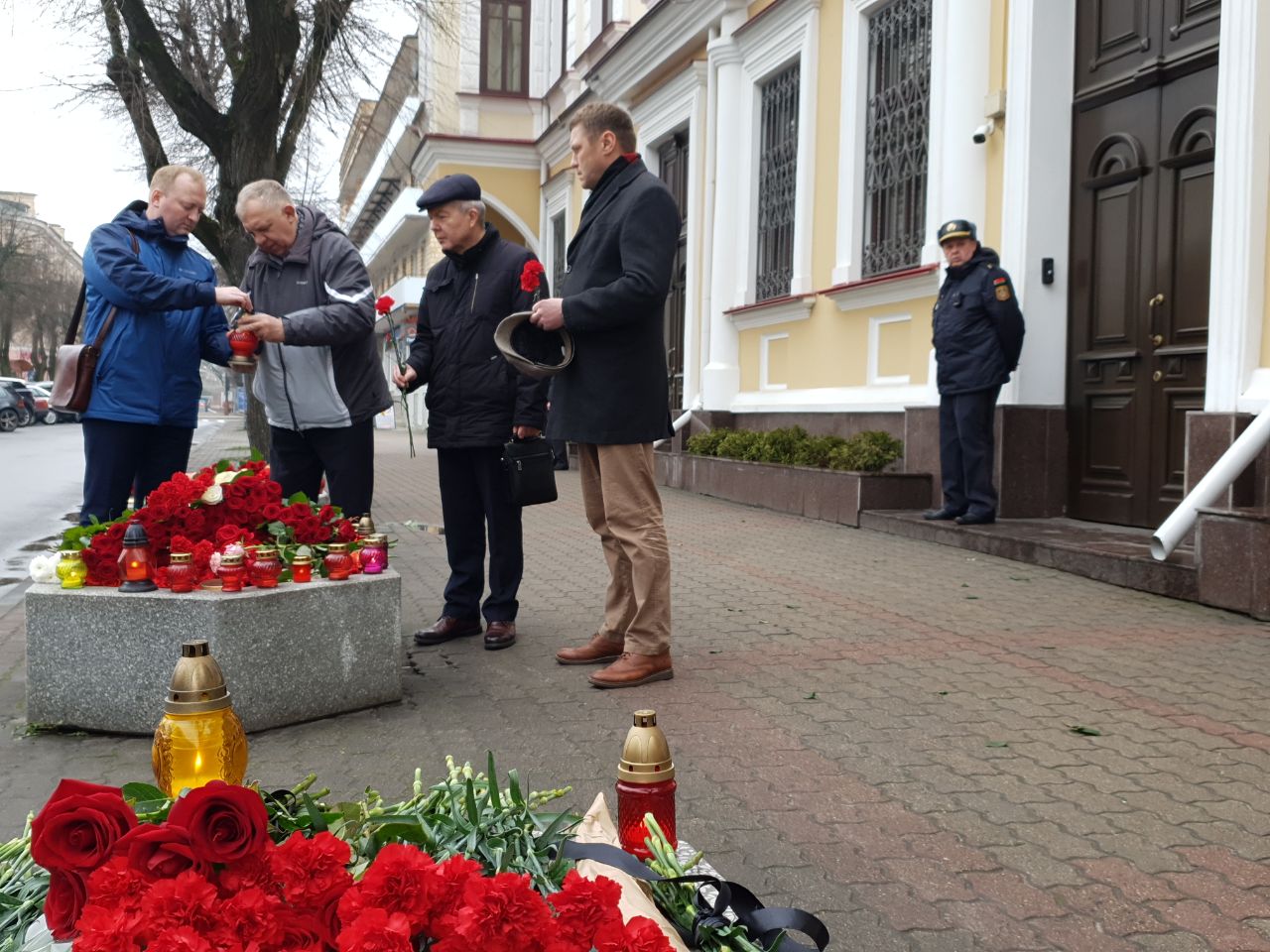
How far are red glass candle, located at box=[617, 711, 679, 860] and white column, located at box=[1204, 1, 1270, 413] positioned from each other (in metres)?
5.97

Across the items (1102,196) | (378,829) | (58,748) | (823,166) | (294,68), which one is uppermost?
(294,68)

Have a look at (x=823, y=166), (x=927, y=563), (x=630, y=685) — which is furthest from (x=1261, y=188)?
(x=823, y=166)

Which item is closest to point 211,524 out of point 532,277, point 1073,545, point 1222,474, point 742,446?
point 532,277

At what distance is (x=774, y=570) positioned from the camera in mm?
7734

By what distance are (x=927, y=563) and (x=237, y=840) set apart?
6771 millimetres

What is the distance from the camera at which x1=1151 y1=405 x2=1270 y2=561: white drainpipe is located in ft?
20.6

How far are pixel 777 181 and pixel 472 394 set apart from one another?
9.67 meters

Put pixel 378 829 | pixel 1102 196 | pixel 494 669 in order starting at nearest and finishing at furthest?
pixel 378 829
pixel 494 669
pixel 1102 196

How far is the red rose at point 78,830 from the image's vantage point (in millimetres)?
1515

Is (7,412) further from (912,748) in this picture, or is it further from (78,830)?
(78,830)

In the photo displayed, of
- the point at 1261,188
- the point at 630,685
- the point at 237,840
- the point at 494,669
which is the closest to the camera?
the point at 237,840

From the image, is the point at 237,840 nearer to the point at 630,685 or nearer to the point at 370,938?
the point at 370,938

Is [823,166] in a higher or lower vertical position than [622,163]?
higher

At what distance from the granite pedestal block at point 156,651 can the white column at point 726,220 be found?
1083 cm
